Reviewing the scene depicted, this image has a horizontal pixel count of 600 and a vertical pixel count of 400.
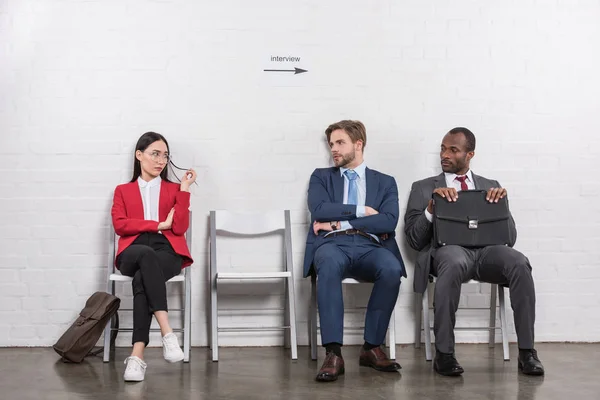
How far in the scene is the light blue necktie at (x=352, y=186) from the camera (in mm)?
4496

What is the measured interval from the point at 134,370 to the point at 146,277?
0.50m

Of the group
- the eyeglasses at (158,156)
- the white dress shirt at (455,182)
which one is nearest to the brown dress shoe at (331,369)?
the white dress shirt at (455,182)

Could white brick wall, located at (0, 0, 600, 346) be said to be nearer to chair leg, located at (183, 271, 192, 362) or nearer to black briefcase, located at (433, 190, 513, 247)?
chair leg, located at (183, 271, 192, 362)

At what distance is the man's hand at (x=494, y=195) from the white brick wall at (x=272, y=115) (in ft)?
1.86

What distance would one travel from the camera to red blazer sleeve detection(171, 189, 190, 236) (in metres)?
4.29

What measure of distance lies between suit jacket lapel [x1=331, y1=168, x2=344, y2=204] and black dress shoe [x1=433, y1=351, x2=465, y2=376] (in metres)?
1.06

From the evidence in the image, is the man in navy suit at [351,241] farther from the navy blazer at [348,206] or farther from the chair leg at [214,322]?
the chair leg at [214,322]

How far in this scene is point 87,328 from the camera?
420cm

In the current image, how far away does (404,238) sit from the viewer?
4.83 metres

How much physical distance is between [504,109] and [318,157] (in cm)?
121

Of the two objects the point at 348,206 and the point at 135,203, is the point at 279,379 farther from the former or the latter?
the point at 135,203

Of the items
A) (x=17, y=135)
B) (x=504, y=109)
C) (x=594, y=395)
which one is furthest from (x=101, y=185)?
(x=594, y=395)

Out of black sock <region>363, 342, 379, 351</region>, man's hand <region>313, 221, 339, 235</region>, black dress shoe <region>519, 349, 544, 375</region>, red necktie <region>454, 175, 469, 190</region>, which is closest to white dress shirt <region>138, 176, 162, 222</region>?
man's hand <region>313, 221, 339, 235</region>

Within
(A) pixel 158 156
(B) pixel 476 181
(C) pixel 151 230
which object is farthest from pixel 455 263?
(A) pixel 158 156
